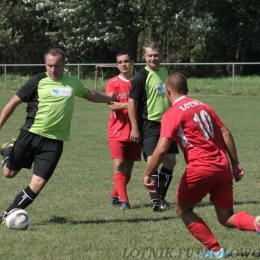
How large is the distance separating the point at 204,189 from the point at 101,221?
2.17 m

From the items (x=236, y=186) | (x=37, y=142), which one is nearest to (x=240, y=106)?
(x=236, y=186)

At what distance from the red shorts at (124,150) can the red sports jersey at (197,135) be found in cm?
298

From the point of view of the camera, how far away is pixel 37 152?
7.27 metres

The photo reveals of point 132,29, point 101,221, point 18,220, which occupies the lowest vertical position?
point 101,221

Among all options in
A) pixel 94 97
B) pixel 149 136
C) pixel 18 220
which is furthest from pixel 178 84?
pixel 149 136

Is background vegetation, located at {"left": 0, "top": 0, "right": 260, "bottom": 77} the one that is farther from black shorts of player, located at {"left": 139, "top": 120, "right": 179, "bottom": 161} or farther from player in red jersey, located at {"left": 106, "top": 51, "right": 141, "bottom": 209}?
black shorts of player, located at {"left": 139, "top": 120, "right": 179, "bottom": 161}

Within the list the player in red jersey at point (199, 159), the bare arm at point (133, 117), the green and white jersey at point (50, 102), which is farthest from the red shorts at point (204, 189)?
the bare arm at point (133, 117)

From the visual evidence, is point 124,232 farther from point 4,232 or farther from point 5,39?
point 5,39

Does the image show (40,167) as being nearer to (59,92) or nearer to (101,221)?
(59,92)

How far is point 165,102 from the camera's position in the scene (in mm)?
8305

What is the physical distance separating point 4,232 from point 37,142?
1019mm

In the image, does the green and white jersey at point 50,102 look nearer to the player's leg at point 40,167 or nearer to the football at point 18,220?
the player's leg at point 40,167

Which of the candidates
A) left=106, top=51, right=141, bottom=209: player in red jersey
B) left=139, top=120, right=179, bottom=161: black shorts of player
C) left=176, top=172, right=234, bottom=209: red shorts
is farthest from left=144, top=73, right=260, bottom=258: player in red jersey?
left=106, top=51, right=141, bottom=209: player in red jersey

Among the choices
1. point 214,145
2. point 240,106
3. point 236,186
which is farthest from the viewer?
point 240,106
